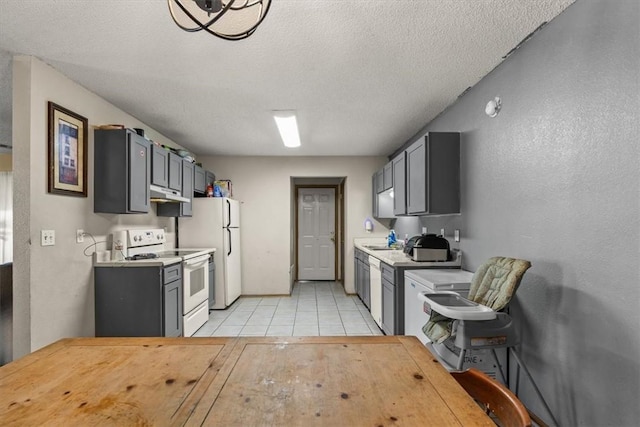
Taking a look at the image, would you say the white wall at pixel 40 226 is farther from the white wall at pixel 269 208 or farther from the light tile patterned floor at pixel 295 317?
the white wall at pixel 269 208

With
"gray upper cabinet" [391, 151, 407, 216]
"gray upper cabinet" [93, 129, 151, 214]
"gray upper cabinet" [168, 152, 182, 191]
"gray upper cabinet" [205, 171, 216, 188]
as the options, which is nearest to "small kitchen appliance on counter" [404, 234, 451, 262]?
"gray upper cabinet" [391, 151, 407, 216]

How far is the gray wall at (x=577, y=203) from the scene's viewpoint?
4.78 feet

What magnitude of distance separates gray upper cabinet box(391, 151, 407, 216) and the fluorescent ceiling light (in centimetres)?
133

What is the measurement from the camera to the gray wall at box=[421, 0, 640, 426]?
1.46 meters

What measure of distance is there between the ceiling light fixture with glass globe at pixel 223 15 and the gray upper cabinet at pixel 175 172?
305cm

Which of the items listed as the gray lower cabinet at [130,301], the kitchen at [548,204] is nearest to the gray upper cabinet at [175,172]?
the kitchen at [548,204]

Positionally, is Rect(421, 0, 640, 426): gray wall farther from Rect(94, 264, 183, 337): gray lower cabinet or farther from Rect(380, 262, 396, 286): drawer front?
Rect(94, 264, 183, 337): gray lower cabinet

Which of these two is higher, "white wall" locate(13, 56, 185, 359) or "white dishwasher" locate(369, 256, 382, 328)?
"white wall" locate(13, 56, 185, 359)

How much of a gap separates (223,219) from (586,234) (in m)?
4.22

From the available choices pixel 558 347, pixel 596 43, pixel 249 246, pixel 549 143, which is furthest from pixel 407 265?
pixel 249 246

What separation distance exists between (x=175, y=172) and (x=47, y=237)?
5.86 ft

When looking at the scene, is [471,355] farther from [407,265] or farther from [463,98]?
[463,98]

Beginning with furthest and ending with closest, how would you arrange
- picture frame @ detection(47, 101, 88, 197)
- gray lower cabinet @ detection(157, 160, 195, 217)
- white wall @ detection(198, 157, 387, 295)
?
white wall @ detection(198, 157, 387, 295) < gray lower cabinet @ detection(157, 160, 195, 217) < picture frame @ detection(47, 101, 88, 197)

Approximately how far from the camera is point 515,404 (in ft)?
2.92
